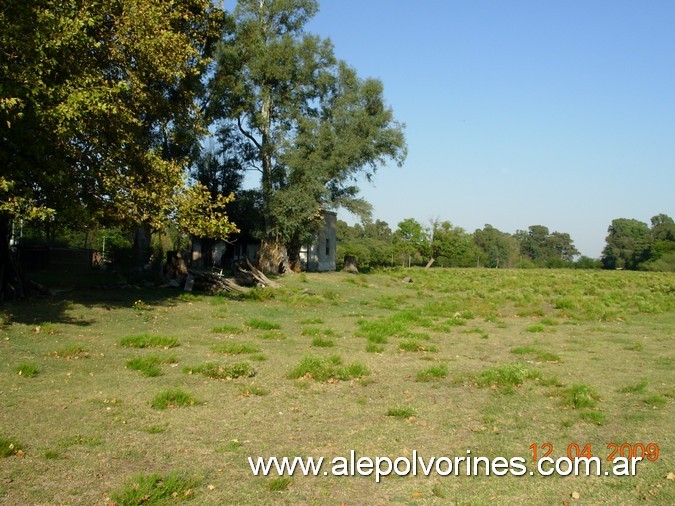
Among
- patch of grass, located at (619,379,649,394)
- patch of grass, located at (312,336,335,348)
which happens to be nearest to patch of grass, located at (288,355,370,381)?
patch of grass, located at (312,336,335,348)

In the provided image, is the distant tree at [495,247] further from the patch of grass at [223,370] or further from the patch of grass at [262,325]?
the patch of grass at [223,370]

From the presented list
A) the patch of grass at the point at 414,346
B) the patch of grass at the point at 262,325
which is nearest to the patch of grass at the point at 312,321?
the patch of grass at the point at 262,325

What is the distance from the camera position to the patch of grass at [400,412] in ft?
25.8

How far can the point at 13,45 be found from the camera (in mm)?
12703

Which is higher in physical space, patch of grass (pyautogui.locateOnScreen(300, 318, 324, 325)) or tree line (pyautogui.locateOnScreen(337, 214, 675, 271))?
tree line (pyautogui.locateOnScreen(337, 214, 675, 271))

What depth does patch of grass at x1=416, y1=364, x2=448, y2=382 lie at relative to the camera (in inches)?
398

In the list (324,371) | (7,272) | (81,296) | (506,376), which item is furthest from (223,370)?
(81,296)

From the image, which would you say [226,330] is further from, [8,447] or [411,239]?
[411,239]

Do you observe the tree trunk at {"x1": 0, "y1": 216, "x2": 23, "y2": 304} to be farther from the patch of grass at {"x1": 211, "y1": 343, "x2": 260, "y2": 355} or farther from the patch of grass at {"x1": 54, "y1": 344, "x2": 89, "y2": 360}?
the patch of grass at {"x1": 211, "y1": 343, "x2": 260, "y2": 355}

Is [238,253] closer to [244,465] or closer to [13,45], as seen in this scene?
[13,45]

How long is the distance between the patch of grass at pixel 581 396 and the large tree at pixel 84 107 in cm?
1039

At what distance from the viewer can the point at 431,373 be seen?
1030cm

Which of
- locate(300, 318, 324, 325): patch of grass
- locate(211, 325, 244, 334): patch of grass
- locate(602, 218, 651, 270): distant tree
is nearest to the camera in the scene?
locate(211, 325, 244, 334): patch of grass

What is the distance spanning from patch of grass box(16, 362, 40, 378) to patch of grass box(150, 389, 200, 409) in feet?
7.56
